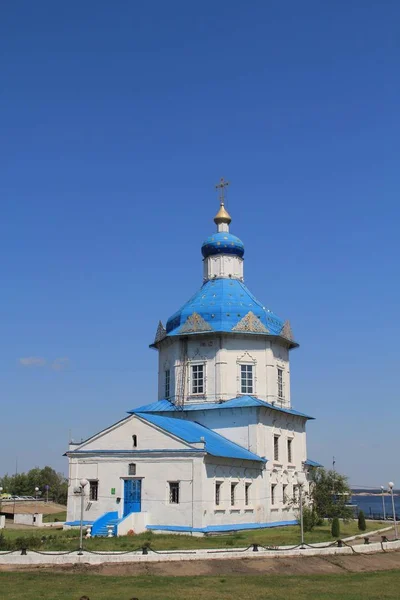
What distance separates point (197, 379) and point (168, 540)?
13.9 m

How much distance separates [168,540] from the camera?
29.7 m

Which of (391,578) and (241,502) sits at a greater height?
(241,502)

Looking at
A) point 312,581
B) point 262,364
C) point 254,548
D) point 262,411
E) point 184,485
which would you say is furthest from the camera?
point 262,364

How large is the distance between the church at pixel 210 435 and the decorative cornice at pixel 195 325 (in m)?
0.07

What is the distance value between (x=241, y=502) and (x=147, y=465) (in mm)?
6082

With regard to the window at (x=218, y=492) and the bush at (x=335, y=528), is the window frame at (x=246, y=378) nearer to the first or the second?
the window at (x=218, y=492)

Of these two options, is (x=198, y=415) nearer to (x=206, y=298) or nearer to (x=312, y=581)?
(x=206, y=298)

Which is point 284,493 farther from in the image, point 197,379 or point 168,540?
point 168,540

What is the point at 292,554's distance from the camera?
984 inches

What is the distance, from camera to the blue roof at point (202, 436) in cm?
3459

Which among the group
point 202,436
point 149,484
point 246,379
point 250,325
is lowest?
point 149,484

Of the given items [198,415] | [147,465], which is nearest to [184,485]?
[147,465]

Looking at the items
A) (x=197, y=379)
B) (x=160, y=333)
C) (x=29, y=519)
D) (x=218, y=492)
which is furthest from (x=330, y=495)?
(x=29, y=519)

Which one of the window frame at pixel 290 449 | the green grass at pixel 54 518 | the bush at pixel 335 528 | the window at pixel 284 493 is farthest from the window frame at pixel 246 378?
the green grass at pixel 54 518
